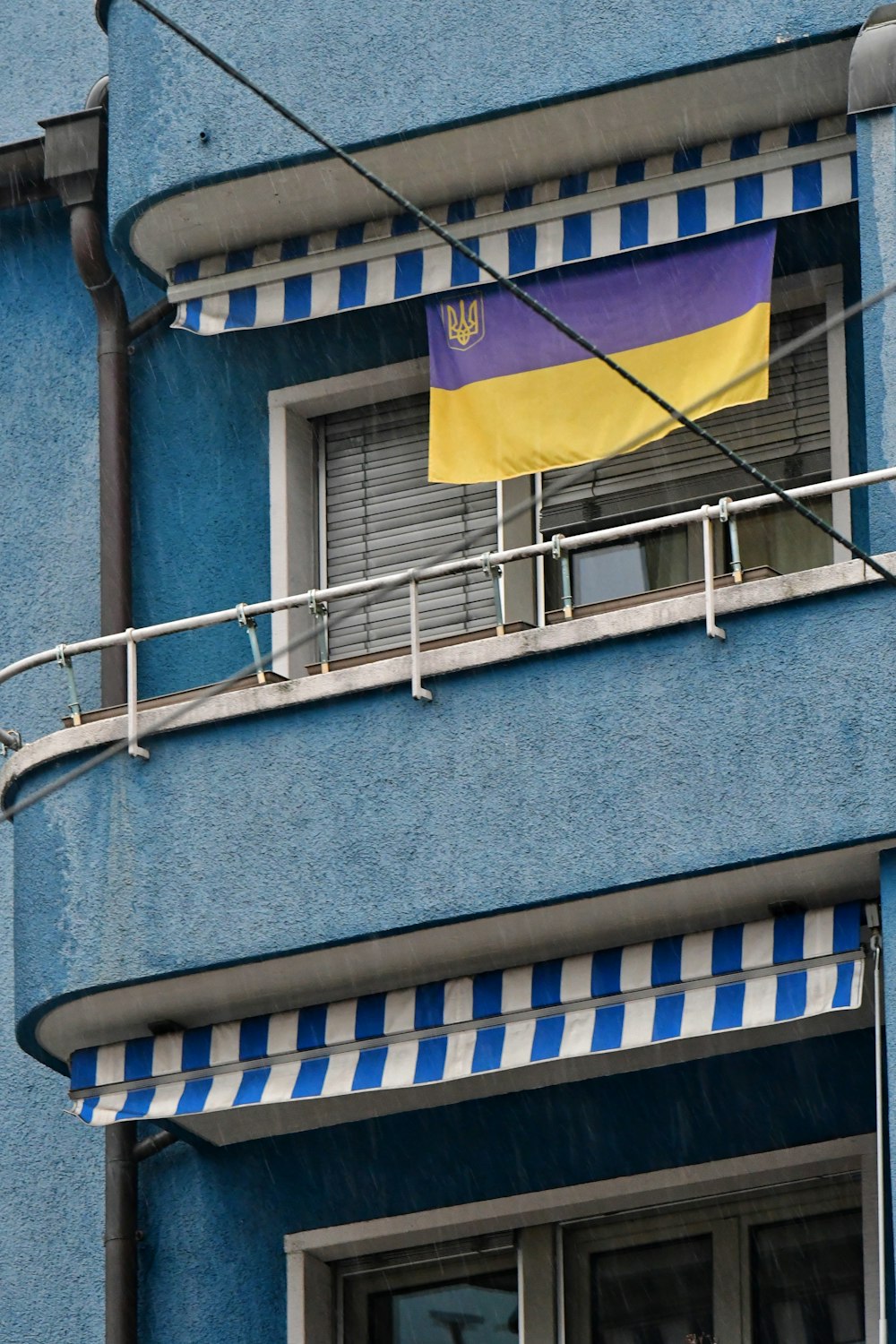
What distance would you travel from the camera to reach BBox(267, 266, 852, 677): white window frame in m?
12.6

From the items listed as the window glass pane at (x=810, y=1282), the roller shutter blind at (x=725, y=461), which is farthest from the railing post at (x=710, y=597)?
the window glass pane at (x=810, y=1282)

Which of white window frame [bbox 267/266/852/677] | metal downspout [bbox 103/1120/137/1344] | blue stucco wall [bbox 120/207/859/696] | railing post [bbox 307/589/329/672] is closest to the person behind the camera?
railing post [bbox 307/589/329/672]

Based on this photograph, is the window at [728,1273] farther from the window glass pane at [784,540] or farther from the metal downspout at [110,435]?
the metal downspout at [110,435]

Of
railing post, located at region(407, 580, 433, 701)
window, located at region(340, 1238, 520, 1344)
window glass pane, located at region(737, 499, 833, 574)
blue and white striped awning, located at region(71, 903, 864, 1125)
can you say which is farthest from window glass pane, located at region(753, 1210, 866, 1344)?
window glass pane, located at region(737, 499, 833, 574)

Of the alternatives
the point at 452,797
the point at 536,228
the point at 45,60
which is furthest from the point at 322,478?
the point at 45,60

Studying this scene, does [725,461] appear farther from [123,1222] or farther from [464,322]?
[123,1222]

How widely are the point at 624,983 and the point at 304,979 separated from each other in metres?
1.43

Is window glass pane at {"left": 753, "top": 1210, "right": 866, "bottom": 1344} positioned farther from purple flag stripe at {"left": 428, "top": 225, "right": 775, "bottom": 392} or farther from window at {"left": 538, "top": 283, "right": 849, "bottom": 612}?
purple flag stripe at {"left": 428, "top": 225, "right": 775, "bottom": 392}

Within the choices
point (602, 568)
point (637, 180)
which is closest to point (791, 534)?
point (602, 568)

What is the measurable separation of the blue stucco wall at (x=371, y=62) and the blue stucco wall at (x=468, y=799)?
2.67 m

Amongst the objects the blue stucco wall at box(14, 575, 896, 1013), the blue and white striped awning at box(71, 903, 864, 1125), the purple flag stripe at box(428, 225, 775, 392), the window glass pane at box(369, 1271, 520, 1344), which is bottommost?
the window glass pane at box(369, 1271, 520, 1344)

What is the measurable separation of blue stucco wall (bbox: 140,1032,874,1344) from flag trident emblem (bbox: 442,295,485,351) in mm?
3426

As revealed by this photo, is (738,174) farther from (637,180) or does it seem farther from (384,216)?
(384,216)

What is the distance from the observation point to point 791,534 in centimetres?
1250
